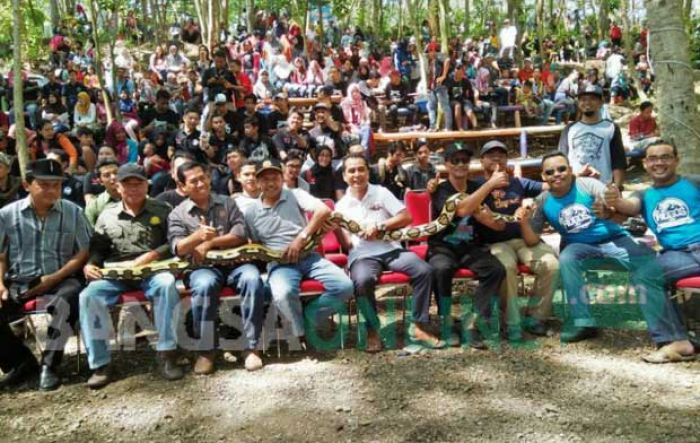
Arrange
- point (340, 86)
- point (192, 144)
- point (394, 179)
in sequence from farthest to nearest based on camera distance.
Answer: point (340, 86) → point (192, 144) → point (394, 179)

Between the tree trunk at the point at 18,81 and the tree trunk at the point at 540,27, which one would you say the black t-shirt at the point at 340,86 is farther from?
the tree trunk at the point at 540,27

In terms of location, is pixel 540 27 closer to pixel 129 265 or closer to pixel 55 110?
pixel 55 110

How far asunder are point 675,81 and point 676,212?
1.36 meters

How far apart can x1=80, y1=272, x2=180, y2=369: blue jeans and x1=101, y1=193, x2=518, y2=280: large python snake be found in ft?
0.25

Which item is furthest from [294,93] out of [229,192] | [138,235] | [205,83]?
[138,235]

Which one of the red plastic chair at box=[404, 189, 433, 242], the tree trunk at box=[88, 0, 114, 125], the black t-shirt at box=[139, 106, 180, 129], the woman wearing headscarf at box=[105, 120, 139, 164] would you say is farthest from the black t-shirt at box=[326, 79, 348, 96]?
the red plastic chair at box=[404, 189, 433, 242]

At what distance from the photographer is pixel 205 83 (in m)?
12.4

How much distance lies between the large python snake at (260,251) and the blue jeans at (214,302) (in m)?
0.13

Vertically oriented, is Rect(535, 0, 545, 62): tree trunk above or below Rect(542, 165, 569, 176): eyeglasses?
above

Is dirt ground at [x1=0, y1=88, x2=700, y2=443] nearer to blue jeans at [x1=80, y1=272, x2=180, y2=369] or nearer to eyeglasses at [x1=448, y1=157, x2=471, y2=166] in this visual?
blue jeans at [x1=80, y1=272, x2=180, y2=369]

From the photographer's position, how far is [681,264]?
4723 mm

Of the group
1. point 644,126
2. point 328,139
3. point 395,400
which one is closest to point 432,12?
point 644,126

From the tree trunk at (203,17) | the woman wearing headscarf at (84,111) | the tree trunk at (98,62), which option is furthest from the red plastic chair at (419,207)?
the tree trunk at (203,17)

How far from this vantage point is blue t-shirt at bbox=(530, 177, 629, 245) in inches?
205
